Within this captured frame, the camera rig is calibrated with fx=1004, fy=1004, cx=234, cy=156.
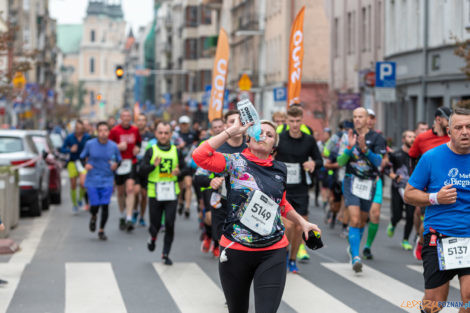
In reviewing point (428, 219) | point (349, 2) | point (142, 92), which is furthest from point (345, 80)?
point (142, 92)

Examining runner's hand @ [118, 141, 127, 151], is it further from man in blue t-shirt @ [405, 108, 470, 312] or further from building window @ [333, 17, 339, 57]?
building window @ [333, 17, 339, 57]

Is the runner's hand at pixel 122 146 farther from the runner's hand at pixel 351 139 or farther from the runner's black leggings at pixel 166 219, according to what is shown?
the runner's hand at pixel 351 139

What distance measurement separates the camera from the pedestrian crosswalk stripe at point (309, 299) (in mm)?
9352

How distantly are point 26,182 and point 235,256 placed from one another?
1268 centimetres

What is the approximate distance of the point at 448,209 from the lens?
6832 mm

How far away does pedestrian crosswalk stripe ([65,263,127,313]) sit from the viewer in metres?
9.34

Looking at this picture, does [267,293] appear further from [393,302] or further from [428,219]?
[393,302]

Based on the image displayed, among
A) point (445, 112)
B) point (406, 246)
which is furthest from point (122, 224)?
point (445, 112)

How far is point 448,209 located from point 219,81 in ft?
43.0

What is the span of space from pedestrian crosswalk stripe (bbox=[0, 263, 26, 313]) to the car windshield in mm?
6415

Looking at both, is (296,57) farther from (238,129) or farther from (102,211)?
(238,129)

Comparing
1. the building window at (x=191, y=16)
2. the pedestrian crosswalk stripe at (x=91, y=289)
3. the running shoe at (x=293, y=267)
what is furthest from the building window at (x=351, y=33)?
the building window at (x=191, y=16)

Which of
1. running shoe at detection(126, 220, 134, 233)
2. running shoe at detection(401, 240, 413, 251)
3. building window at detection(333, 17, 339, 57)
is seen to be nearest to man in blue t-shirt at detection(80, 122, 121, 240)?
running shoe at detection(126, 220, 134, 233)

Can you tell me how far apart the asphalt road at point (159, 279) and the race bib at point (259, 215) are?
111 inches
